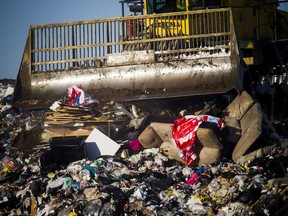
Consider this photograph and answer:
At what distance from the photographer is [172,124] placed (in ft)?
19.9

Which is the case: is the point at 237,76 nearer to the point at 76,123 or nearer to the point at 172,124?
the point at 172,124

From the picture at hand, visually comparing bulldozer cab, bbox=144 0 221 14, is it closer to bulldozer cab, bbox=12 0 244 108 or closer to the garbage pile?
bulldozer cab, bbox=12 0 244 108

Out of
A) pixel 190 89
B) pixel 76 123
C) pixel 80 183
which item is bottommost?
pixel 80 183

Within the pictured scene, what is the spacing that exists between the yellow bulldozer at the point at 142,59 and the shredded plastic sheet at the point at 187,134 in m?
0.91

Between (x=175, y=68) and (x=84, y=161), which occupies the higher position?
(x=175, y=68)

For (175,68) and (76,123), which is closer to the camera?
(76,123)

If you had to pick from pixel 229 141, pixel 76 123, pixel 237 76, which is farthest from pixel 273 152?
pixel 76 123

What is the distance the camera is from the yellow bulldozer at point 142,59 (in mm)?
6953

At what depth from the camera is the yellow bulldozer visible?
6.95m

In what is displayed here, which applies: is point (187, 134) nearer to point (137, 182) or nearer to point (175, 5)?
point (137, 182)

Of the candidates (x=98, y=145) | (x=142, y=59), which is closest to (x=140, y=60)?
(x=142, y=59)

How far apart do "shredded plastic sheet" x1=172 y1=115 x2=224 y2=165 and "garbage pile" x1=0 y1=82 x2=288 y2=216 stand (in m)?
0.15

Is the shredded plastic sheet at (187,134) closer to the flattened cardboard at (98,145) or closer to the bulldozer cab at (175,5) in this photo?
the flattened cardboard at (98,145)

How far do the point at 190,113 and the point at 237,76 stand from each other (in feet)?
3.09
